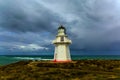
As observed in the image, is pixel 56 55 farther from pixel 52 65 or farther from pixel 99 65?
pixel 99 65

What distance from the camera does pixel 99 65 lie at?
34.1 m

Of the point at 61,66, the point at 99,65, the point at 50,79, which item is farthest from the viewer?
the point at 99,65

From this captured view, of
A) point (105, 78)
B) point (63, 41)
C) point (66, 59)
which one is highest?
point (63, 41)

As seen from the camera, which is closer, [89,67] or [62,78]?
[62,78]

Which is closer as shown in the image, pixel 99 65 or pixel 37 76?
pixel 37 76

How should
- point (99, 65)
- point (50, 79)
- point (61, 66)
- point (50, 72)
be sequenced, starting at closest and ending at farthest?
point (50, 79)
point (50, 72)
point (61, 66)
point (99, 65)

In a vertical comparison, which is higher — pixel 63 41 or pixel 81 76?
pixel 63 41

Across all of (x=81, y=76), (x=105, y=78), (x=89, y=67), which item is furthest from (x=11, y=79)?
(x=89, y=67)

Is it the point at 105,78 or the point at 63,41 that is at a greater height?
the point at 63,41

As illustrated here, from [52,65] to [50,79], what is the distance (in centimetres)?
858

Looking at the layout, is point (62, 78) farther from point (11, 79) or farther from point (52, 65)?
point (52, 65)

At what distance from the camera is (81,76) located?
24.8 metres

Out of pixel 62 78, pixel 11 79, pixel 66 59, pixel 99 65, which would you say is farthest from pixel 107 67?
pixel 11 79

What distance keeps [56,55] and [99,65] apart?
671 centimetres
